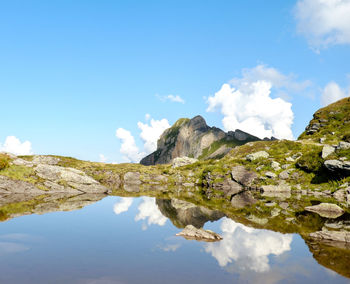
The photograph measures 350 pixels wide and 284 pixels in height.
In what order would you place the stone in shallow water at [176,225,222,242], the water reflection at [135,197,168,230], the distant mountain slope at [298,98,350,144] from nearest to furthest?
the stone in shallow water at [176,225,222,242]
the water reflection at [135,197,168,230]
the distant mountain slope at [298,98,350,144]

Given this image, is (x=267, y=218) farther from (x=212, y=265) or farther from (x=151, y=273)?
(x=151, y=273)

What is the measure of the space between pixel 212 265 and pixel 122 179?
9634cm

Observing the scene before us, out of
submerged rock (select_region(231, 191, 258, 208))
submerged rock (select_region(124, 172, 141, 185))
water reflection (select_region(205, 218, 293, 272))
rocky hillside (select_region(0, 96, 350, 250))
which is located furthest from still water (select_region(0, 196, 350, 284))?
submerged rock (select_region(124, 172, 141, 185))

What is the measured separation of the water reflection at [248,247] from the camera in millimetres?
17031

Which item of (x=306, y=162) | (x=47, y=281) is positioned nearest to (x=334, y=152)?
(x=306, y=162)

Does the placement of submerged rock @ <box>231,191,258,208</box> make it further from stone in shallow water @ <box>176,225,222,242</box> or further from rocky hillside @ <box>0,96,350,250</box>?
stone in shallow water @ <box>176,225,222,242</box>

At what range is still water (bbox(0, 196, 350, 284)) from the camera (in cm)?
1434

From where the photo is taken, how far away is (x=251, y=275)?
1485cm

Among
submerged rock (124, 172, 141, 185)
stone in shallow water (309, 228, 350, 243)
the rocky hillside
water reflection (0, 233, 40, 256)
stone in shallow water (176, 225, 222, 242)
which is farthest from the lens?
submerged rock (124, 172, 141, 185)

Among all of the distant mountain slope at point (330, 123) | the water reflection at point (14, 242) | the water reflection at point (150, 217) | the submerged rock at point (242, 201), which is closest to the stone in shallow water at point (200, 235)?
the water reflection at point (150, 217)

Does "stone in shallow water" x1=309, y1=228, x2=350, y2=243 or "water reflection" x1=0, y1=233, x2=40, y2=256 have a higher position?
"stone in shallow water" x1=309, y1=228, x2=350, y2=243

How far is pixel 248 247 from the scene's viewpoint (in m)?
20.5

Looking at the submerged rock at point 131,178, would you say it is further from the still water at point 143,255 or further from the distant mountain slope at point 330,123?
the still water at point 143,255

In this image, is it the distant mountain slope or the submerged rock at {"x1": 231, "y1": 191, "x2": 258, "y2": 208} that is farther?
the distant mountain slope
